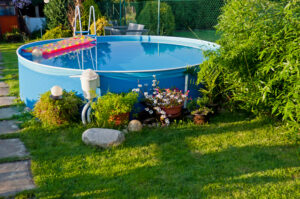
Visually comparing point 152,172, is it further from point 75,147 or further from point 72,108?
point 72,108

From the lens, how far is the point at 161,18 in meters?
13.9

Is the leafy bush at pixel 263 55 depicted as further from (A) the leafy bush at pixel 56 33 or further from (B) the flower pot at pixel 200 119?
(A) the leafy bush at pixel 56 33

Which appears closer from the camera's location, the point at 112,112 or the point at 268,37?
the point at 268,37

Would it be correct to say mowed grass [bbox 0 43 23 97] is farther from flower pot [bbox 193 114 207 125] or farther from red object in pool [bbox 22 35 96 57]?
flower pot [bbox 193 114 207 125]

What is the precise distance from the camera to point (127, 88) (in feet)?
16.9

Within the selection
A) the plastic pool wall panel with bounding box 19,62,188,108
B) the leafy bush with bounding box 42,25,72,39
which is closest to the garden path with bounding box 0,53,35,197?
the plastic pool wall panel with bounding box 19,62,188,108

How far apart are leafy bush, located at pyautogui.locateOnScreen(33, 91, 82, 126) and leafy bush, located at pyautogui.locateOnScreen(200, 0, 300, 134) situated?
7.40ft

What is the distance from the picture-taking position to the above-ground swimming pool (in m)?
5.14

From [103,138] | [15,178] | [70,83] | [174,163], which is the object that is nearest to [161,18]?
[70,83]

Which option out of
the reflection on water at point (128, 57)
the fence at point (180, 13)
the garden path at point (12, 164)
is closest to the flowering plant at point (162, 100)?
the reflection on water at point (128, 57)

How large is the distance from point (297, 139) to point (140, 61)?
4.43m

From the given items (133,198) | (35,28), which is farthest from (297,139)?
(35,28)

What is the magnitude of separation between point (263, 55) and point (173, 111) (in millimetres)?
1634

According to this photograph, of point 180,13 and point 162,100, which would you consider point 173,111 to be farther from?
point 180,13
